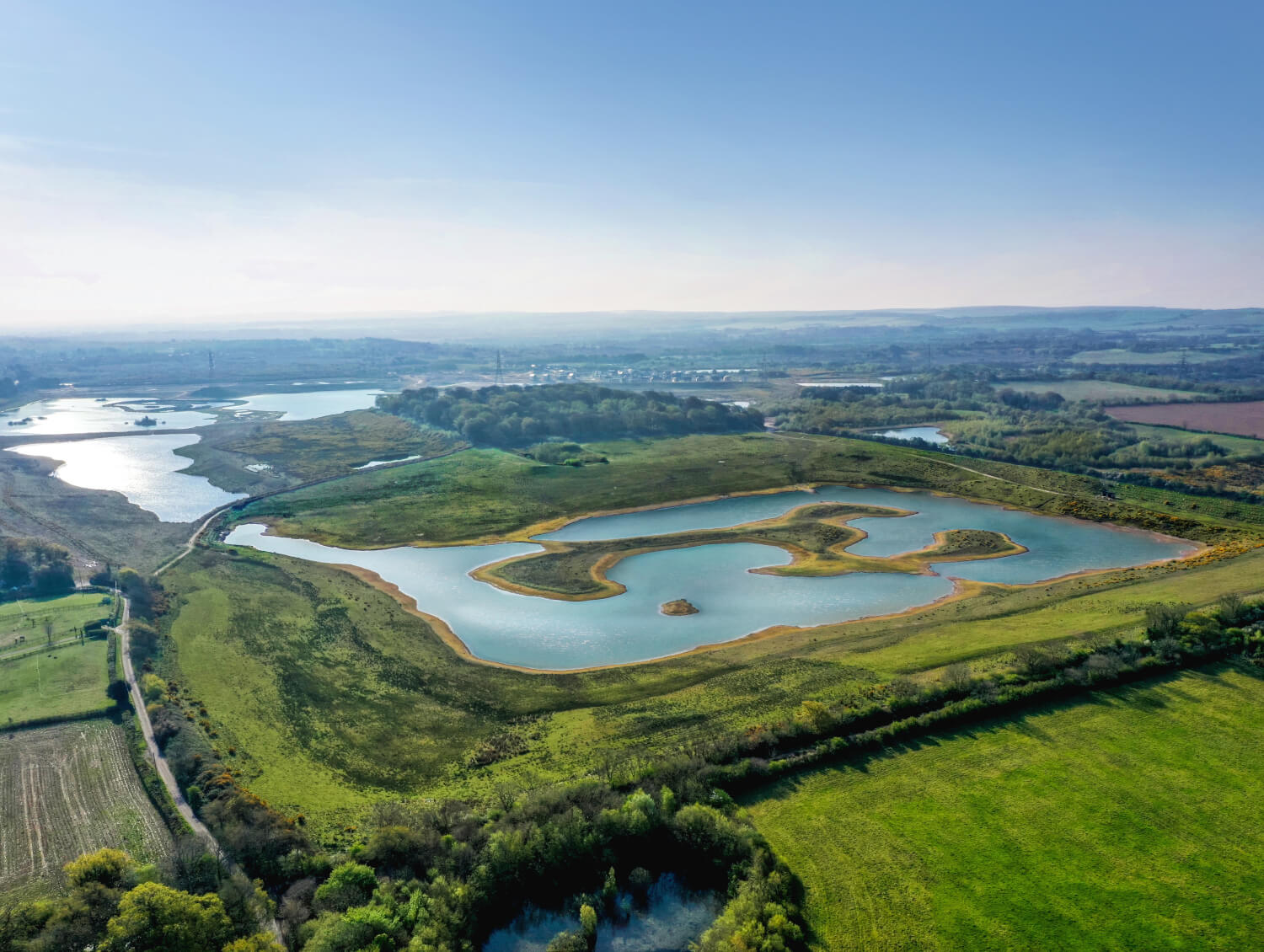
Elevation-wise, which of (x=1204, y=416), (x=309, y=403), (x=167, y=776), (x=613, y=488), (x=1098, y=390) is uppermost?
(x=1098, y=390)

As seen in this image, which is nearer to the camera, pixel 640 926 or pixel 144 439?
pixel 640 926

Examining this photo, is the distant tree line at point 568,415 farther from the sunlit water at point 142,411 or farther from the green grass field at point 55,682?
the green grass field at point 55,682

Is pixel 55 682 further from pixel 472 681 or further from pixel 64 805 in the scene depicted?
pixel 472 681

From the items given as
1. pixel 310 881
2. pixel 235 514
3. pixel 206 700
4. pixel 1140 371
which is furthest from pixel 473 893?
pixel 1140 371

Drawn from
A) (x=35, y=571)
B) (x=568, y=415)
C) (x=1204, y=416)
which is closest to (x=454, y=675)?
(x=35, y=571)

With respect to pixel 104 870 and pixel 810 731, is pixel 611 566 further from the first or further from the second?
pixel 104 870

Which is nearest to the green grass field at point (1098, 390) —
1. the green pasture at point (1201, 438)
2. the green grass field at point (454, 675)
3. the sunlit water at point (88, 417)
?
the green pasture at point (1201, 438)

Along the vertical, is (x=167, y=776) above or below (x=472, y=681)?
above

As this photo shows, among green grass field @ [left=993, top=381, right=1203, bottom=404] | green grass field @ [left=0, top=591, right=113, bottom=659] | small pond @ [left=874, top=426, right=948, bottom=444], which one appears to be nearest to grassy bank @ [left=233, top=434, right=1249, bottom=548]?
small pond @ [left=874, top=426, right=948, bottom=444]
